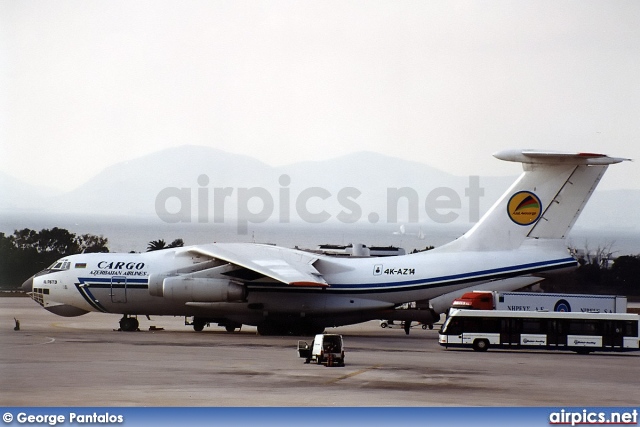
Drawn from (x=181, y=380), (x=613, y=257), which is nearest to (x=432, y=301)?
(x=181, y=380)

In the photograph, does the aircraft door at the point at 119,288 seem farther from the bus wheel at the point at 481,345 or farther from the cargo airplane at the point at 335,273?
the bus wheel at the point at 481,345

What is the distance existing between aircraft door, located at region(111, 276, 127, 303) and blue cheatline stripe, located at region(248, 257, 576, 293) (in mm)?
4835

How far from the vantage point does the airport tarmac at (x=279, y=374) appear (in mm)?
16938

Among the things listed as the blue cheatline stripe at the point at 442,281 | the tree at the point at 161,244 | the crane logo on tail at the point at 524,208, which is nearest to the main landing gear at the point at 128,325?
the blue cheatline stripe at the point at 442,281

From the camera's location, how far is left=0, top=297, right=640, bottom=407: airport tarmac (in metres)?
16.9

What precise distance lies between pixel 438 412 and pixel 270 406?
2.91m

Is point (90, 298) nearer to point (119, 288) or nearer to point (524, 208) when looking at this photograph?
point (119, 288)

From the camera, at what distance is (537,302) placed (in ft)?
98.7

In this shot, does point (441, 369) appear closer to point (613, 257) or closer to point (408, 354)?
point (408, 354)

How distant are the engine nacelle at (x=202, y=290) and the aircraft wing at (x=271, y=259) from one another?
0.89m

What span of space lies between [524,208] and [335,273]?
23.4 feet

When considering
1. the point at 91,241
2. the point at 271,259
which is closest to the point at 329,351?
the point at 271,259

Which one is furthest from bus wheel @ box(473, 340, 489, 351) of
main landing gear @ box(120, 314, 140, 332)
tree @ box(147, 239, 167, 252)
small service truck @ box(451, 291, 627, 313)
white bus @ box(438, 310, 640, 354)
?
tree @ box(147, 239, 167, 252)

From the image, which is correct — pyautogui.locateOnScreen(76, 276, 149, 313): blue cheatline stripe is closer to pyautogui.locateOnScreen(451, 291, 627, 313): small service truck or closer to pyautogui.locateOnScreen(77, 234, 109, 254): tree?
pyautogui.locateOnScreen(451, 291, 627, 313): small service truck
